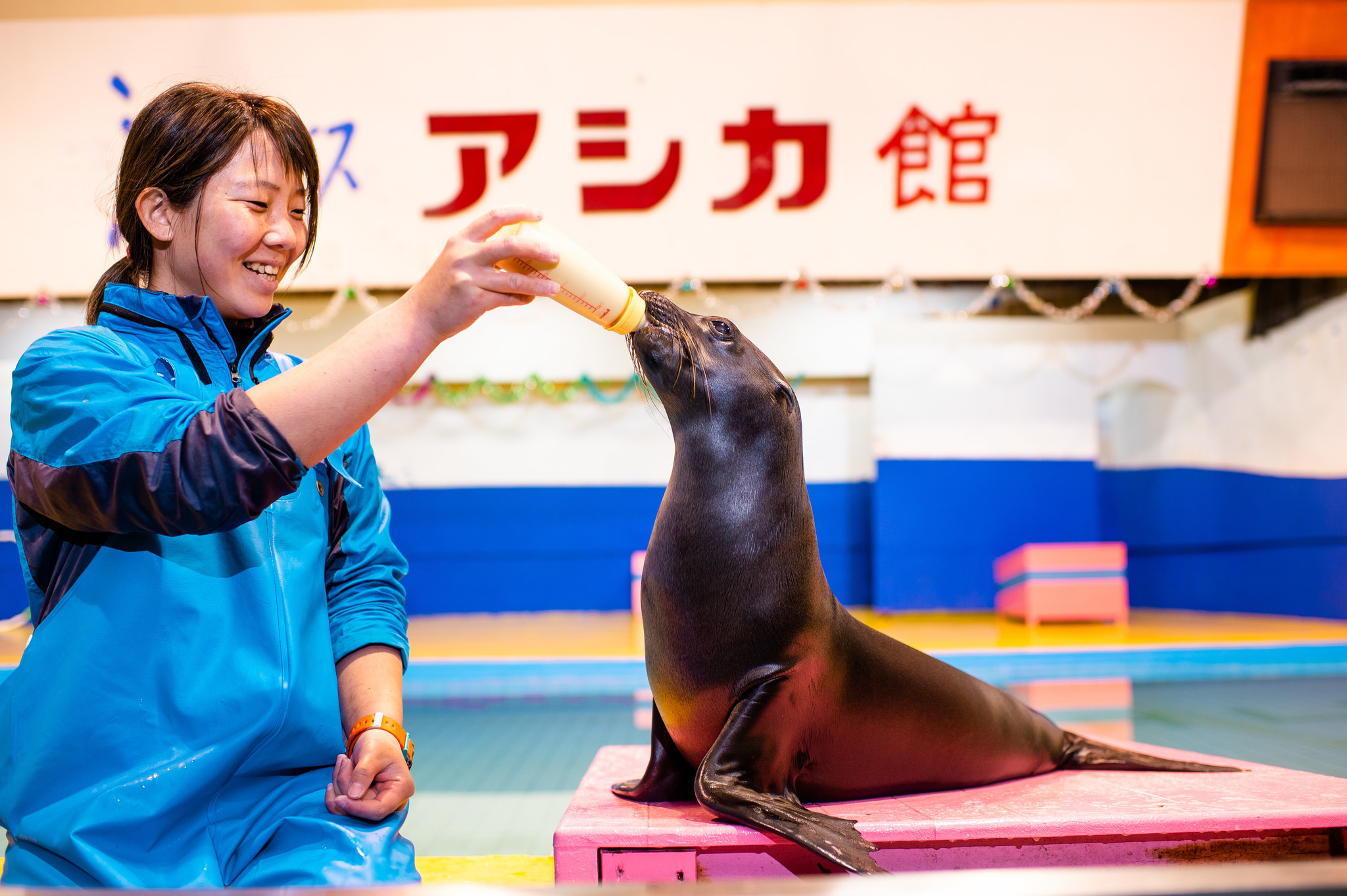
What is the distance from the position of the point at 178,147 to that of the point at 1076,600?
25.6 feet

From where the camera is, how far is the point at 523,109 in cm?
720

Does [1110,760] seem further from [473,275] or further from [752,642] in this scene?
[473,275]

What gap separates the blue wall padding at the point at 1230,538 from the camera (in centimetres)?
775

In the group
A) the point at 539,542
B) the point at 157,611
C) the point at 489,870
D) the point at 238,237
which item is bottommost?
the point at 539,542

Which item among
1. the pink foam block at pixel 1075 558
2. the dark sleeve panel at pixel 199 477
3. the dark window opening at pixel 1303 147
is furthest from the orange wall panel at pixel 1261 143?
the dark sleeve panel at pixel 199 477

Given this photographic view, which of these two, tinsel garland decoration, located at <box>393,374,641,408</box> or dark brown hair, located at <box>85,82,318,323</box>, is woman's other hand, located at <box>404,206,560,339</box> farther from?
tinsel garland decoration, located at <box>393,374,641,408</box>

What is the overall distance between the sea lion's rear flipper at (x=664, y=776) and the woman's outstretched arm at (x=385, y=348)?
917 mm

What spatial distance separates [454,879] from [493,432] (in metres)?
8.61

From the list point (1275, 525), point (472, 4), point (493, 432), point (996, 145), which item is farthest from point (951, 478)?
point (472, 4)

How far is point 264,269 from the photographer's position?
137 centimetres

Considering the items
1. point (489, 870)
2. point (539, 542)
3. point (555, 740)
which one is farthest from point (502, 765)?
point (539, 542)

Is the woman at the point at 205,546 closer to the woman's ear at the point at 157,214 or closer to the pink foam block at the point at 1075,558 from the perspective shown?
the woman's ear at the point at 157,214

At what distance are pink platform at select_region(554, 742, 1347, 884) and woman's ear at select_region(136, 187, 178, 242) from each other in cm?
106

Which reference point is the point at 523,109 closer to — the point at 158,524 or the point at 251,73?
the point at 251,73
